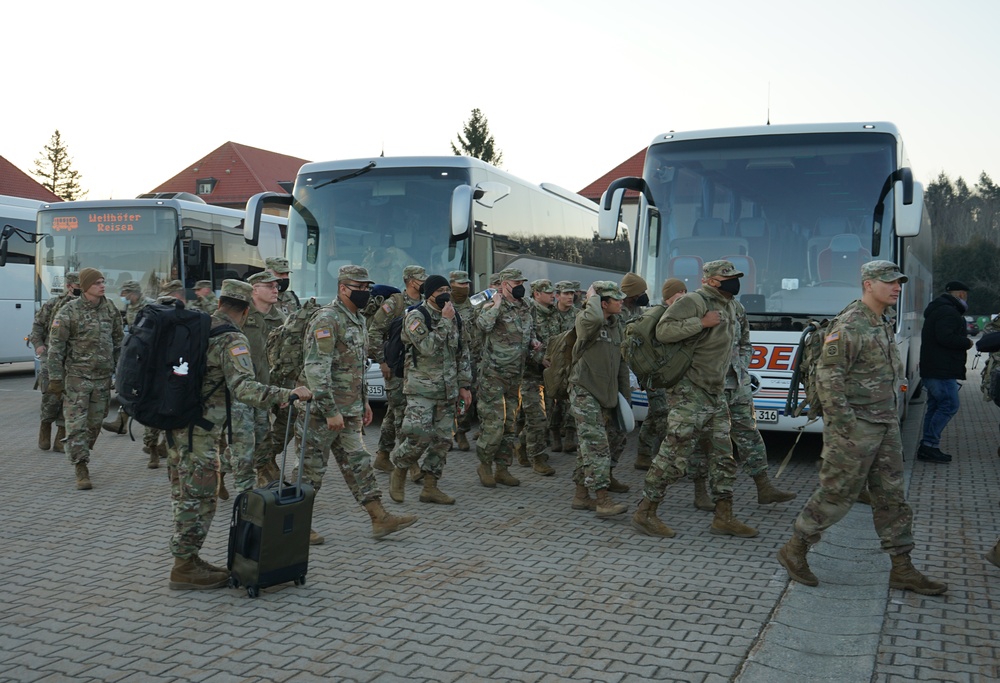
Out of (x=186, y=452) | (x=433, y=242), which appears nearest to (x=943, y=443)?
(x=433, y=242)

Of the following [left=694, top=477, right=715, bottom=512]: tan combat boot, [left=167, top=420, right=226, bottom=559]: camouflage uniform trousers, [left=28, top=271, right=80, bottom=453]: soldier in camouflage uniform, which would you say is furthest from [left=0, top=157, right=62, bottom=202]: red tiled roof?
[left=167, top=420, right=226, bottom=559]: camouflage uniform trousers

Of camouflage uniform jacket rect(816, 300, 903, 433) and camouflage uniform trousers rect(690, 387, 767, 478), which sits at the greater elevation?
camouflage uniform jacket rect(816, 300, 903, 433)

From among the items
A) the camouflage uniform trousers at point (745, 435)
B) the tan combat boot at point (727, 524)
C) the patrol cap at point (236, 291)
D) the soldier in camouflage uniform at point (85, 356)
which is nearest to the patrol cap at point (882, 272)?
the tan combat boot at point (727, 524)

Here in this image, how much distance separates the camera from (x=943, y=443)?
11.5m

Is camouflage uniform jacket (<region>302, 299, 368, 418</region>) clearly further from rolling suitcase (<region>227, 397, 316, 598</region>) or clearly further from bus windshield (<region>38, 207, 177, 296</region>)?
bus windshield (<region>38, 207, 177, 296</region>)

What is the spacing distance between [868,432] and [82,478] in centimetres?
669

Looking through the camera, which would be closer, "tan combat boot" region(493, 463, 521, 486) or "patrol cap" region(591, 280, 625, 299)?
"patrol cap" region(591, 280, 625, 299)

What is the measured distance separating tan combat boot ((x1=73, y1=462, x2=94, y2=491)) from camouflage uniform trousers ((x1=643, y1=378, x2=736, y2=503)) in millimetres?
5042

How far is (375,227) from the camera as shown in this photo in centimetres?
1260

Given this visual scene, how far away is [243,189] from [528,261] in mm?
59941

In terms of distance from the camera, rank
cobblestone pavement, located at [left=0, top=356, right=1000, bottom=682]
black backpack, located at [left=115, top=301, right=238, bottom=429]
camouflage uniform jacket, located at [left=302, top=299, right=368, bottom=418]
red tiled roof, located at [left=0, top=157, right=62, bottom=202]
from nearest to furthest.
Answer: cobblestone pavement, located at [left=0, top=356, right=1000, bottom=682], black backpack, located at [left=115, top=301, right=238, bottom=429], camouflage uniform jacket, located at [left=302, top=299, right=368, bottom=418], red tiled roof, located at [left=0, top=157, right=62, bottom=202]

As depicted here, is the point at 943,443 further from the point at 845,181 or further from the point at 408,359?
the point at 408,359

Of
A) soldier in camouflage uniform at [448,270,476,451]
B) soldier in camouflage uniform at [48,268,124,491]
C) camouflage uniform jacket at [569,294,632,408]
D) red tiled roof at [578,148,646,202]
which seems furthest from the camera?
red tiled roof at [578,148,646,202]

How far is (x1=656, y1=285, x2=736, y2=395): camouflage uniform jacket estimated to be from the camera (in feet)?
21.4
